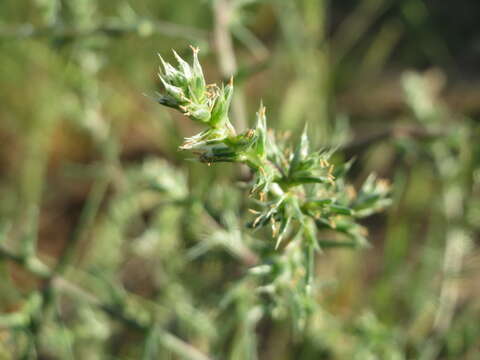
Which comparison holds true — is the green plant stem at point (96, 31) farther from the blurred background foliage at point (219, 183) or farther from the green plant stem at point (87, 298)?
the green plant stem at point (87, 298)

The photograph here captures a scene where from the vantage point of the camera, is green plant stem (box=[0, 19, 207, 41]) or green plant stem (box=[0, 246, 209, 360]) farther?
green plant stem (box=[0, 19, 207, 41])

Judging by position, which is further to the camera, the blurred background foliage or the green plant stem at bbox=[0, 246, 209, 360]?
the blurred background foliage

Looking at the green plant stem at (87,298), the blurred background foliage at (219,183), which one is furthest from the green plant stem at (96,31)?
the green plant stem at (87,298)

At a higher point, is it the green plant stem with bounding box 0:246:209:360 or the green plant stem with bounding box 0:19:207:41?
the green plant stem with bounding box 0:19:207:41

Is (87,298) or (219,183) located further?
(219,183)

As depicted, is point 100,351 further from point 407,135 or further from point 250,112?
point 250,112

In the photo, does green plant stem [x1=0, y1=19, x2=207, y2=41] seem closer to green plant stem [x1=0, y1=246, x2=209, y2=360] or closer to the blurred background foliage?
the blurred background foliage

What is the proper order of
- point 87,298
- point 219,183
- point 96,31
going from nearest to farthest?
point 87,298 < point 96,31 < point 219,183

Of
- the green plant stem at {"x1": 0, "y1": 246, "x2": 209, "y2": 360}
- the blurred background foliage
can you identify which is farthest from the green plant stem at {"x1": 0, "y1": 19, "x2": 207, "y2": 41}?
the green plant stem at {"x1": 0, "y1": 246, "x2": 209, "y2": 360}
